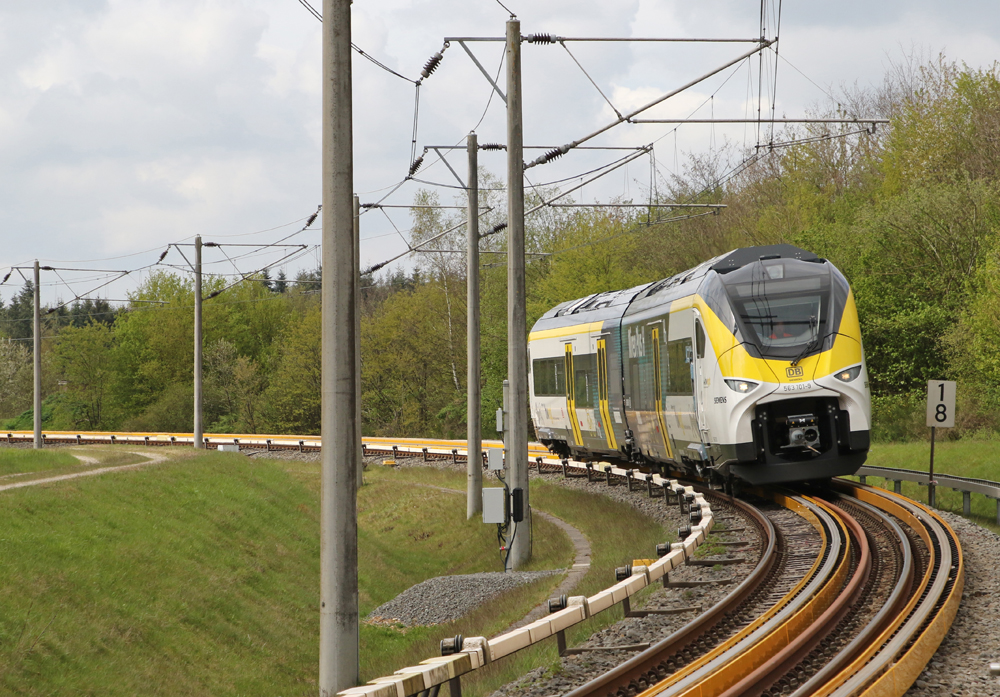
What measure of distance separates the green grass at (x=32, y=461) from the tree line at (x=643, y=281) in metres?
11.5

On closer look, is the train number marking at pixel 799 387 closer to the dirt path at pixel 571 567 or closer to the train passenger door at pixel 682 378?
the train passenger door at pixel 682 378

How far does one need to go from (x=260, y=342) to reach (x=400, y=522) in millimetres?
57052

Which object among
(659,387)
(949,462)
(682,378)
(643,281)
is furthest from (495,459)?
(643,281)

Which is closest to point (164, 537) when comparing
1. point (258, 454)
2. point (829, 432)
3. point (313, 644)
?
point (313, 644)

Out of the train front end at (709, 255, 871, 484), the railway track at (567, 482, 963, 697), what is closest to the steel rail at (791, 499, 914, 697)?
the railway track at (567, 482, 963, 697)

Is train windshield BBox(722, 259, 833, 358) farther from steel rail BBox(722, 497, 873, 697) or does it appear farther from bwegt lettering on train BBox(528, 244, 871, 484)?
→ steel rail BBox(722, 497, 873, 697)

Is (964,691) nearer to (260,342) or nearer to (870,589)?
(870,589)

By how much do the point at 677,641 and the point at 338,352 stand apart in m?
3.88

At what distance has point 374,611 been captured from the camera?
20281 millimetres

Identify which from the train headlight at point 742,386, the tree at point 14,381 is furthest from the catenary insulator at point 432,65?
the tree at point 14,381

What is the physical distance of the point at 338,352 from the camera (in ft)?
27.6

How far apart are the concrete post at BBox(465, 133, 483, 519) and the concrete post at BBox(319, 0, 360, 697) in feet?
48.0

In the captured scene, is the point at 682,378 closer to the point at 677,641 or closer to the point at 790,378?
the point at 790,378

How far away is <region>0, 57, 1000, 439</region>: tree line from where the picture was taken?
3762 cm
